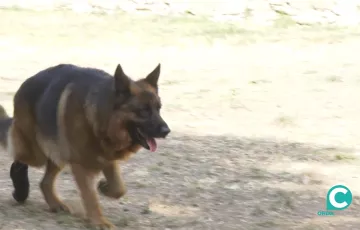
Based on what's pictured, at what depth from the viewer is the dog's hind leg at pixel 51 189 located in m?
6.05

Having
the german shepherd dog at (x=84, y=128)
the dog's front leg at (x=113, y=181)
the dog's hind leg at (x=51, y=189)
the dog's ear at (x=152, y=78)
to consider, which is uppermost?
the dog's ear at (x=152, y=78)

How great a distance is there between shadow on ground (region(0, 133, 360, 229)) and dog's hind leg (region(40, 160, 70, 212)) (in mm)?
111

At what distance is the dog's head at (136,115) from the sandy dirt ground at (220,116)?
2.87 feet

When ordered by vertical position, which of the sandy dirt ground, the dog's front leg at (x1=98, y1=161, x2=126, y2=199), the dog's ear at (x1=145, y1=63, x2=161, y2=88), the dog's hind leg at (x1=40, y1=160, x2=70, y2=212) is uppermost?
the dog's ear at (x1=145, y1=63, x2=161, y2=88)

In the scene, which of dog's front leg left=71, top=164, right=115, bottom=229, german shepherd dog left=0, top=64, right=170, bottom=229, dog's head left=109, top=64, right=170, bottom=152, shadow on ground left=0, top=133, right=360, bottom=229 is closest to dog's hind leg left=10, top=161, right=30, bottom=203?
german shepherd dog left=0, top=64, right=170, bottom=229

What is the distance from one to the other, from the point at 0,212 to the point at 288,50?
9722mm

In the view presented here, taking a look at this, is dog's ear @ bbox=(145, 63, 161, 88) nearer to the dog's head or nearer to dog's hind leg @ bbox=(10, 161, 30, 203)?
the dog's head

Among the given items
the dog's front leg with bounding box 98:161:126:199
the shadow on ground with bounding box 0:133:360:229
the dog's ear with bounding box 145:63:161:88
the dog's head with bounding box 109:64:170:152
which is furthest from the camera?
the shadow on ground with bounding box 0:133:360:229

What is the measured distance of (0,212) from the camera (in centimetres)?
589

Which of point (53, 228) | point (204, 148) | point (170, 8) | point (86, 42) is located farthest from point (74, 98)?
point (170, 8)

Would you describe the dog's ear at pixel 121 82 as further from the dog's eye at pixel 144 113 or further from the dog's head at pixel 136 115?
the dog's eye at pixel 144 113

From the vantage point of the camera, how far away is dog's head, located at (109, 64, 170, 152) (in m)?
5.22

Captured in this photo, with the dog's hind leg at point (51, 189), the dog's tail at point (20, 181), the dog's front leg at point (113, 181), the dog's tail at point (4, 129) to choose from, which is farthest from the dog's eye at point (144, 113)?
the dog's tail at point (4, 129)

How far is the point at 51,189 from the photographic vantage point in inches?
241
